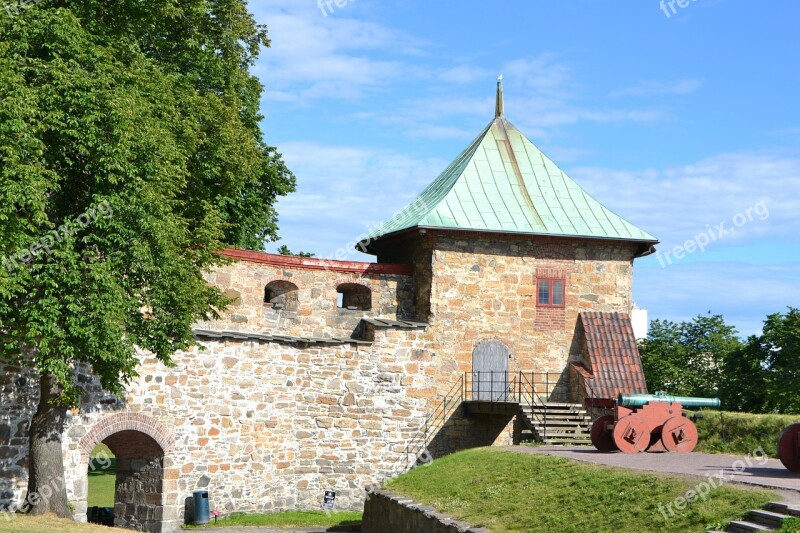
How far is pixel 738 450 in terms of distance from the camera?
61.2ft

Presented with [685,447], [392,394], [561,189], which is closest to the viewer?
[685,447]

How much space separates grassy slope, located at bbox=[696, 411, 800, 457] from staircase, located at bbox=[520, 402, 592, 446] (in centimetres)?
284

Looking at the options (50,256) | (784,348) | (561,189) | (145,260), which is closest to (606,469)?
(145,260)

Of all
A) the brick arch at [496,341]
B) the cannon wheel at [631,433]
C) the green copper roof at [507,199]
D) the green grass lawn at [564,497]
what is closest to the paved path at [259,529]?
the green grass lawn at [564,497]

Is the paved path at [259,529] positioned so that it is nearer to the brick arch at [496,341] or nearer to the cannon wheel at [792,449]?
the brick arch at [496,341]

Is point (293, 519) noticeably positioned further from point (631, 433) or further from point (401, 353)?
point (631, 433)

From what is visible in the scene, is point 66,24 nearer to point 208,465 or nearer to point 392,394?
point 208,465

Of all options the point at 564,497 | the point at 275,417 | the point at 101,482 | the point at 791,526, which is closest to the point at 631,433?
the point at 564,497

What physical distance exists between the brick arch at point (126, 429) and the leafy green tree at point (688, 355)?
17.9 metres

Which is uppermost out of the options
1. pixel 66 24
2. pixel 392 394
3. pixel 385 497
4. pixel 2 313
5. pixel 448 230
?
pixel 66 24

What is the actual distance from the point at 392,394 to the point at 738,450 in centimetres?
794

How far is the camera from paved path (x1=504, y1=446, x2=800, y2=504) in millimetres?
12602

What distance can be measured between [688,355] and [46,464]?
2343 cm

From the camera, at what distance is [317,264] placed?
76.9ft
